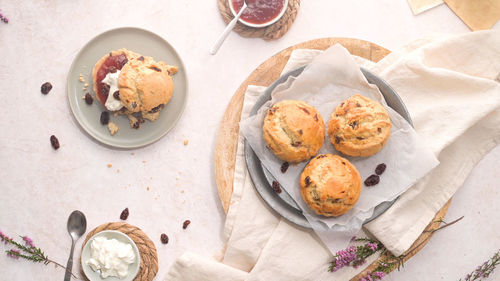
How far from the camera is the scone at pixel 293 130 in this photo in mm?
2596

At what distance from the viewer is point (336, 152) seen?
2834 mm

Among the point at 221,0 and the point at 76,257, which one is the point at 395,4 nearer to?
the point at 221,0

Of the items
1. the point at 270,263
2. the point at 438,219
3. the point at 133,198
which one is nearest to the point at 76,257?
the point at 133,198

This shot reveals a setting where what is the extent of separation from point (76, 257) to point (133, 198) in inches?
23.0

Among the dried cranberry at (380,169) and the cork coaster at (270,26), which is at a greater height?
the cork coaster at (270,26)

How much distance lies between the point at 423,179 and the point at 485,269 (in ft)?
3.03

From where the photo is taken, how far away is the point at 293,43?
314 cm

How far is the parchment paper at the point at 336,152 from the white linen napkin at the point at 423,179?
0.13 metres

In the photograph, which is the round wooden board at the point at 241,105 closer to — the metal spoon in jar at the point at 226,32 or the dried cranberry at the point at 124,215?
the metal spoon in jar at the point at 226,32

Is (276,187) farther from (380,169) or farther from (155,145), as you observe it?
(155,145)

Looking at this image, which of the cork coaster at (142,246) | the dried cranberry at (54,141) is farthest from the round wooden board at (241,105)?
the dried cranberry at (54,141)

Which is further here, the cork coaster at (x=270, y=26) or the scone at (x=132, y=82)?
the cork coaster at (x=270, y=26)

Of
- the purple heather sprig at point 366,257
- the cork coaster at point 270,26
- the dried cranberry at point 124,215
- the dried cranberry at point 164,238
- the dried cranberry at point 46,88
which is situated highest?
the dried cranberry at point 46,88

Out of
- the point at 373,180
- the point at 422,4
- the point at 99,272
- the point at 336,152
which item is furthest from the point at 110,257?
the point at 422,4
